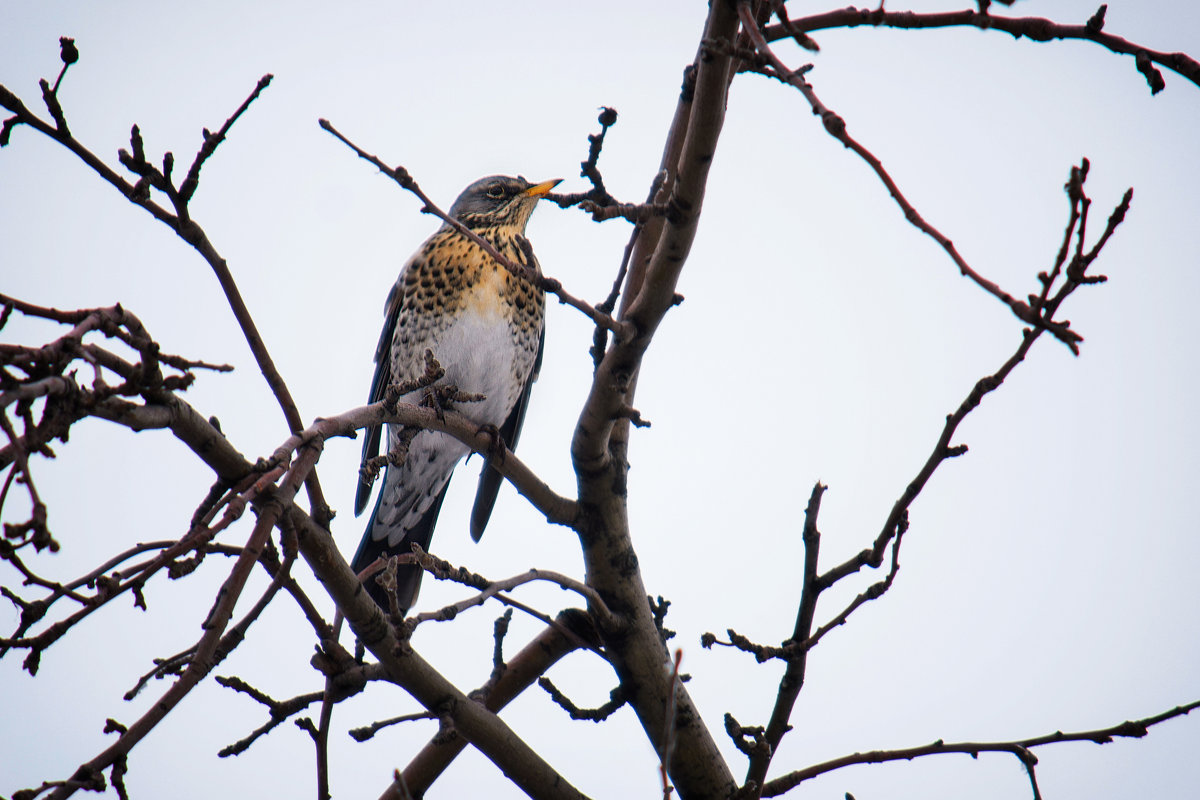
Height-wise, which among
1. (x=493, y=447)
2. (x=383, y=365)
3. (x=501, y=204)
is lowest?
(x=493, y=447)

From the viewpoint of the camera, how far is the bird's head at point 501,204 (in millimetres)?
5043

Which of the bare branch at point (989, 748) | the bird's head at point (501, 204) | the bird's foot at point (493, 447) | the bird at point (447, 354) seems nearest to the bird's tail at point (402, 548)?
the bird at point (447, 354)

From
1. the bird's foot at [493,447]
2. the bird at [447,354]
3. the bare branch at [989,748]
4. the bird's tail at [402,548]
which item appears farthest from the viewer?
the bird at [447,354]

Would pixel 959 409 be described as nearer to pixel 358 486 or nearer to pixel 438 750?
pixel 438 750

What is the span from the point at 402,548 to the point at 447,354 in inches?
37.6

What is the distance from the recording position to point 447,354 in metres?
4.45

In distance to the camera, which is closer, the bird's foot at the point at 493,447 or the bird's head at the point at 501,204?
the bird's foot at the point at 493,447

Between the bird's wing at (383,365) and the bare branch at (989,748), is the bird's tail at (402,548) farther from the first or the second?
the bare branch at (989,748)

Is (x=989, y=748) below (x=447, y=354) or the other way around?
below

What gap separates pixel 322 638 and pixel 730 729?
107 cm

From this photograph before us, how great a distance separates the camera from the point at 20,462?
1178 mm

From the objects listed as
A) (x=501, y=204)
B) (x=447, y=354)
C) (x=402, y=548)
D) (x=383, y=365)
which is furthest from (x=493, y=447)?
(x=501, y=204)

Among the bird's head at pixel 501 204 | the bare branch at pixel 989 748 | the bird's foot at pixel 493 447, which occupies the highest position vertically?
the bird's head at pixel 501 204

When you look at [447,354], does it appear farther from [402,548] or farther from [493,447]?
[493,447]
